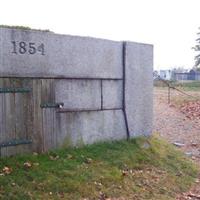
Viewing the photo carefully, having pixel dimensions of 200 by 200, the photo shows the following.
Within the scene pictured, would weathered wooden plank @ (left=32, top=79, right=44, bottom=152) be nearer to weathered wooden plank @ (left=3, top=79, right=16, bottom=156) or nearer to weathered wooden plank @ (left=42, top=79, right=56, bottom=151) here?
weathered wooden plank @ (left=42, top=79, right=56, bottom=151)

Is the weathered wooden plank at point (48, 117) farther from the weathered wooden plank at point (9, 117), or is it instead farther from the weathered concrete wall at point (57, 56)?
the weathered wooden plank at point (9, 117)

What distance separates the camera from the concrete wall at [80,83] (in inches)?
274

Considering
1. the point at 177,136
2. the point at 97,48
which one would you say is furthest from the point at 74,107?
the point at 177,136

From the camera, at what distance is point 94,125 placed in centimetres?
812

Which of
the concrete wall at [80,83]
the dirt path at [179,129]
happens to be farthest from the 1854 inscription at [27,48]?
the dirt path at [179,129]

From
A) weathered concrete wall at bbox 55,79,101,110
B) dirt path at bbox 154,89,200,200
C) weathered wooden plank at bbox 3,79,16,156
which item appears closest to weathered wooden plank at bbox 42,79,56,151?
weathered concrete wall at bbox 55,79,101,110

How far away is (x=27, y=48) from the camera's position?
6.96 meters

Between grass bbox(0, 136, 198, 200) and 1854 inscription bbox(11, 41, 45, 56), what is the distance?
1500 mm

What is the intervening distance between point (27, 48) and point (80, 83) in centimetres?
124

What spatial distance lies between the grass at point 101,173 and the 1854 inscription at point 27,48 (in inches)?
59.1

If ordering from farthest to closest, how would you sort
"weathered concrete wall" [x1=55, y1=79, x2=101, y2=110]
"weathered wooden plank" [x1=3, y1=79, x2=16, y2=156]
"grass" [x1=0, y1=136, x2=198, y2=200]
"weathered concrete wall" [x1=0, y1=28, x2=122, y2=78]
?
"weathered concrete wall" [x1=55, y1=79, x2=101, y2=110] → "weathered concrete wall" [x1=0, y1=28, x2=122, y2=78] → "weathered wooden plank" [x1=3, y1=79, x2=16, y2=156] → "grass" [x1=0, y1=136, x2=198, y2=200]

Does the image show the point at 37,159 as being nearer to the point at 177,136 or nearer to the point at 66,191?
the point at 66,191

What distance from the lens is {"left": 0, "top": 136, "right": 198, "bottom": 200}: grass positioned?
19.8 ft

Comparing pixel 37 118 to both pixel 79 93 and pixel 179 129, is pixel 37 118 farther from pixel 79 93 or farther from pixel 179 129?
pixel 179 129
